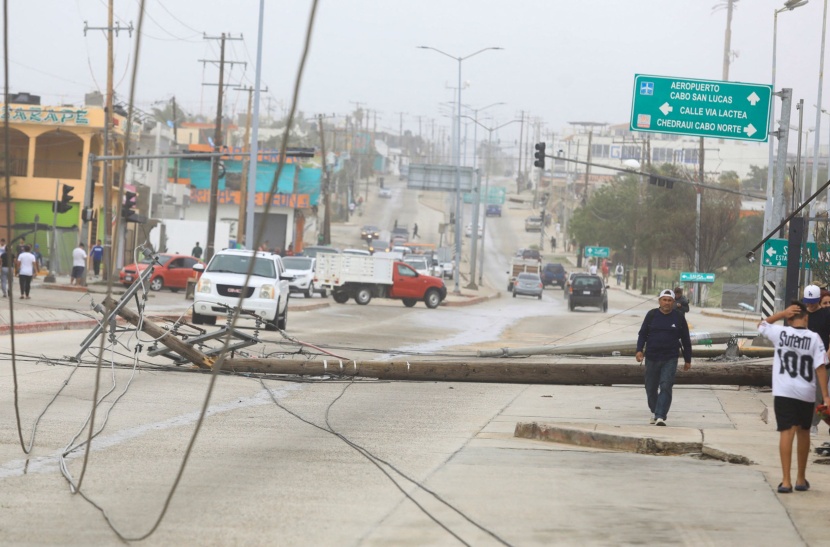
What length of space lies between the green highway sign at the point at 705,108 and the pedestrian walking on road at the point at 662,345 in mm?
14757

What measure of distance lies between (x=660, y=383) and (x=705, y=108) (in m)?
15.7

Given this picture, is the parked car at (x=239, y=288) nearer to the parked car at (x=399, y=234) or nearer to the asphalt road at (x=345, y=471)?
the asphalt road at (x=345, y=471)

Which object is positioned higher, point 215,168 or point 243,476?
point 215,168

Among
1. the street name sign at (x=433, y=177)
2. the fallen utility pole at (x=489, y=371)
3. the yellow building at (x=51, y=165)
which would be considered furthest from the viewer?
the street name sign at (x=433, y=177)

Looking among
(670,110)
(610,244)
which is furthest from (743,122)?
(610,244)

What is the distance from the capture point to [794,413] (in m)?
9.62

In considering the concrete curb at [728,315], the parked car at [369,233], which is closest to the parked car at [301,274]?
the concrete curb at [728,315]

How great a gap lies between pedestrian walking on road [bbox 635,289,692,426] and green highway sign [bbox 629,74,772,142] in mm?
14757

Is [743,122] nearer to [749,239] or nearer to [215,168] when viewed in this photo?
[215,168]

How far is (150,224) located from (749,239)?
40136 millimetres

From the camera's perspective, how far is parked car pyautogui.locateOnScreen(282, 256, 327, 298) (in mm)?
50844

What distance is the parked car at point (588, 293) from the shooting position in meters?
55.2

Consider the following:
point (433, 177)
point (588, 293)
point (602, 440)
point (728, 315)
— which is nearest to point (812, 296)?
point (602, 440)

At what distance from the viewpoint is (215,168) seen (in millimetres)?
55375
